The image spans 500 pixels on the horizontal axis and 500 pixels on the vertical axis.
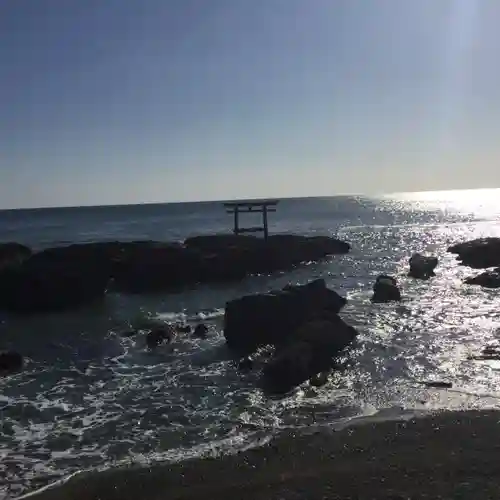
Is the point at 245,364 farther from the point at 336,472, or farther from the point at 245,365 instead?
the point at 336,472

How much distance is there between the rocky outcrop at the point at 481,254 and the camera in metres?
46.5

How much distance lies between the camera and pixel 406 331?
77.3 ft

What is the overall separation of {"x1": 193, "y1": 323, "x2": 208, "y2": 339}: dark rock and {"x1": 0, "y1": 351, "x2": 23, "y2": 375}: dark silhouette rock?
7294 millimetres

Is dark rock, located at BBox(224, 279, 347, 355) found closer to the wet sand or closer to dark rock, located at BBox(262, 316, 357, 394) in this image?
dark rock, located at BBox(262, 316, 357, 394)

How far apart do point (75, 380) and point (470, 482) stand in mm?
12734

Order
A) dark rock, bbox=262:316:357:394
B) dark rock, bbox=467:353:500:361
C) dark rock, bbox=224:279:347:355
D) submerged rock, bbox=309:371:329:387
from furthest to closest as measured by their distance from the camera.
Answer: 1. dark rock, bbox=224:279:347:355
2. dark rock, bbox=467:353:500:361
3. dark rock, bbox=262:316:357:394
4. submerged rock, bbox=309:371:329:387

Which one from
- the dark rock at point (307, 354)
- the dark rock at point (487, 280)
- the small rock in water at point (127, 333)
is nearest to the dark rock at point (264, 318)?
the dark rock at point (307, 354)

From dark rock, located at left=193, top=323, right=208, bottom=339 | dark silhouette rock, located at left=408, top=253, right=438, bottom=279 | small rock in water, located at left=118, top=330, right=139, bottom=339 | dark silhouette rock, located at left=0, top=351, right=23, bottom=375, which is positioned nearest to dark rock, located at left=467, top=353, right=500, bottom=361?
dark rock, located at left=193, top=323, right=208, bottom=339

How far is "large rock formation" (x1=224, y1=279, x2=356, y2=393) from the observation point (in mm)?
17422

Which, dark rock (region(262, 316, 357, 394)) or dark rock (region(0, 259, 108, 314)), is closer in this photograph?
dark rock (region(262, 316, 357, 394))

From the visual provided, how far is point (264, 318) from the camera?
73.5 feet

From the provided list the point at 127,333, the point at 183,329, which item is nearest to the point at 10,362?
the point at 127,333

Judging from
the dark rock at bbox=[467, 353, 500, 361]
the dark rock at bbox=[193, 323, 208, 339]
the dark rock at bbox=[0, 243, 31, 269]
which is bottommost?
the dark rock at bbox=[193, 323, 208, 339]

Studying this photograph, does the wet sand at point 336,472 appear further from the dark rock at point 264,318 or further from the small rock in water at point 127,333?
the small rock in water at point 127,333
